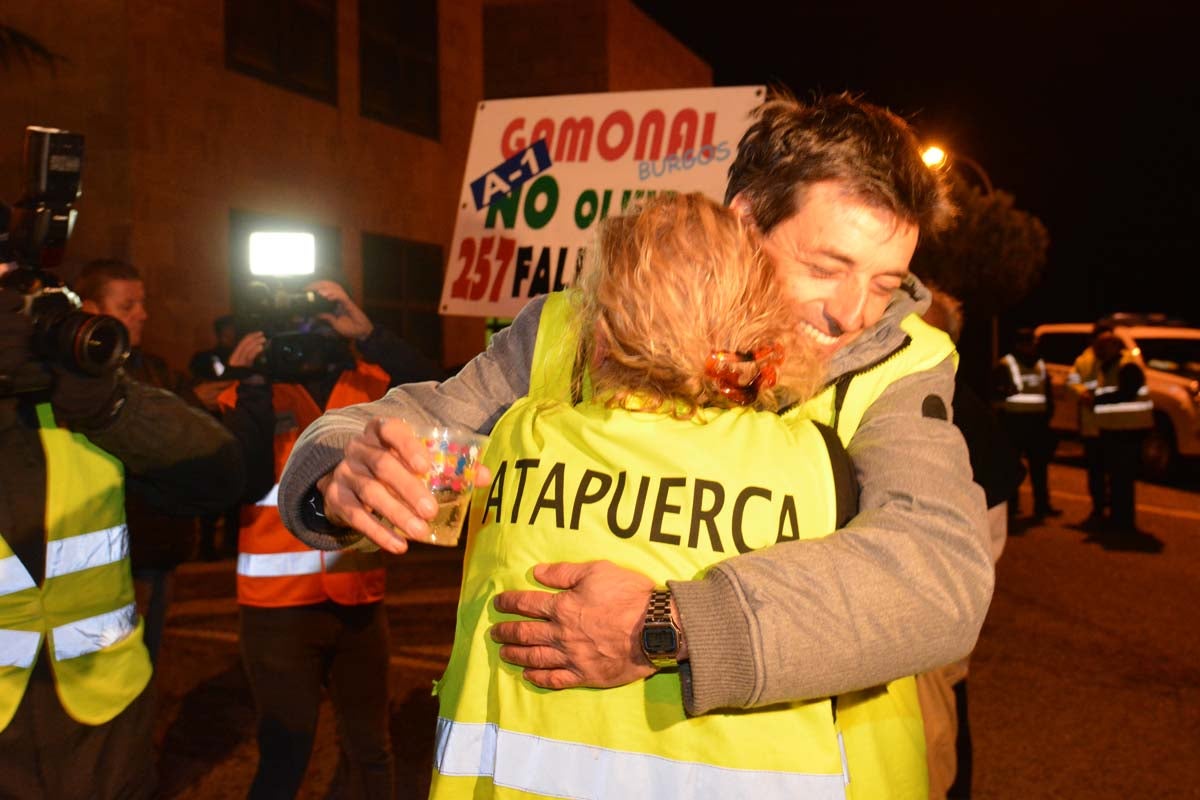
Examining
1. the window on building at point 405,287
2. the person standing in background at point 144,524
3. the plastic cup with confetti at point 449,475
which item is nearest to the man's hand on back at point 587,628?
the plastic cup with confetti at point 449,475

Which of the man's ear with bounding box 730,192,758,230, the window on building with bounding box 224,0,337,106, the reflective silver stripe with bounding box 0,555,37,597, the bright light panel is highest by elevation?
the window on building with bounding box 224,0,337,106

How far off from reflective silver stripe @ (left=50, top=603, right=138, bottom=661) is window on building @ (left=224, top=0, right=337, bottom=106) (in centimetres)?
1085

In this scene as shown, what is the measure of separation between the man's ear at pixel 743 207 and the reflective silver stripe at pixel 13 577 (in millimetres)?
1721

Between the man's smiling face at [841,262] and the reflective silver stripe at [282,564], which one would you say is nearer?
the man's smiling face at [841,262]

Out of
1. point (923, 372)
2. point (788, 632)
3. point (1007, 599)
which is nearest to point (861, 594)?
point (788, 632)

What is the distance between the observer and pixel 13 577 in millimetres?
2271

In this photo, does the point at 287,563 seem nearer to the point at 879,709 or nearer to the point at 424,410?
the point at 424,410

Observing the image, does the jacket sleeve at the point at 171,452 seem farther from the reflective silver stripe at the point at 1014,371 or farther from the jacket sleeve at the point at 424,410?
the reflective silver stripe at the point at 1014,371

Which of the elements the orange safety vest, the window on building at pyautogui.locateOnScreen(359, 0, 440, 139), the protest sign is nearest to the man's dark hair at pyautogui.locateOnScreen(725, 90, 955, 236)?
the orange safety vest

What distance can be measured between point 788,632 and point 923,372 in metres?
0.54

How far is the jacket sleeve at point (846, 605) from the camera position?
134 centimetres

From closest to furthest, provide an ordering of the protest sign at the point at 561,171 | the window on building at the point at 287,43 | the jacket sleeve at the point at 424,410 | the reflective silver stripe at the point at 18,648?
1. the jacket sleeve at the point at 424,410
2. the reflective silver stripe at the point at 18,648
3. the protest sign at the point at 561,171
4. the window on building at the point at 287,43

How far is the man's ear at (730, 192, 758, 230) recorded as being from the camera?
200cm

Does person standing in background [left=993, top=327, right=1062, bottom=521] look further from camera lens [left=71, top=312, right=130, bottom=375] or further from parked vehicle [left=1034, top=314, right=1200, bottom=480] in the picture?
camera lens [left=71, top=312, right=130, bottom=375]
